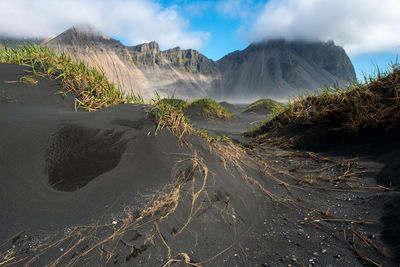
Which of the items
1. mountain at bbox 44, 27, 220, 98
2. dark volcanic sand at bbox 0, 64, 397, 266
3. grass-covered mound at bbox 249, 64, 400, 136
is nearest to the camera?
dark volcanic sand at bbox 0, 64, 397, 266

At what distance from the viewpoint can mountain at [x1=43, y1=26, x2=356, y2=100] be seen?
287ft

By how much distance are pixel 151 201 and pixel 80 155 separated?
78 cm

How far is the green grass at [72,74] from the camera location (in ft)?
10.2

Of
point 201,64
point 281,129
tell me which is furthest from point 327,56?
point 281,129

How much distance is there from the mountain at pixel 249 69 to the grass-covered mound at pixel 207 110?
7411 cm

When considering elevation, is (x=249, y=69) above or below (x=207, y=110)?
above

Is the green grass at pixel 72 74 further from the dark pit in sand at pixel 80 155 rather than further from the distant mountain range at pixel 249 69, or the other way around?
the distant mountain range at pixel 249 69

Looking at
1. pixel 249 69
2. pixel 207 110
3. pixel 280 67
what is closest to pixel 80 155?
pixel 207 110

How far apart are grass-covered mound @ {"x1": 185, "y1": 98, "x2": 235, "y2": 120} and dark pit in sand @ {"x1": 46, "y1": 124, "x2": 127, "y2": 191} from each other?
935cm

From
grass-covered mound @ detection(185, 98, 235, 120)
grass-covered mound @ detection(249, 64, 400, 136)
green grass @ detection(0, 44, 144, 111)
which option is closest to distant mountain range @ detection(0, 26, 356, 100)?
grass-covered mound @ detection(185, 98, 235, 120)

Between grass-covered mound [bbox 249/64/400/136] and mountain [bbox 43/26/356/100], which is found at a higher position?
mountain [bbox 43/26/356/100]

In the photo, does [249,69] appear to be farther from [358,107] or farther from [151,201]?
[151,201]

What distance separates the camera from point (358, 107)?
11.1ft

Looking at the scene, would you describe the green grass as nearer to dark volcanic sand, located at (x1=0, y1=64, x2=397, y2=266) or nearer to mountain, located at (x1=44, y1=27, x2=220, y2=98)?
dark volcanic sand, located at (x1=0, y1=64, x2=397, y2=266)
